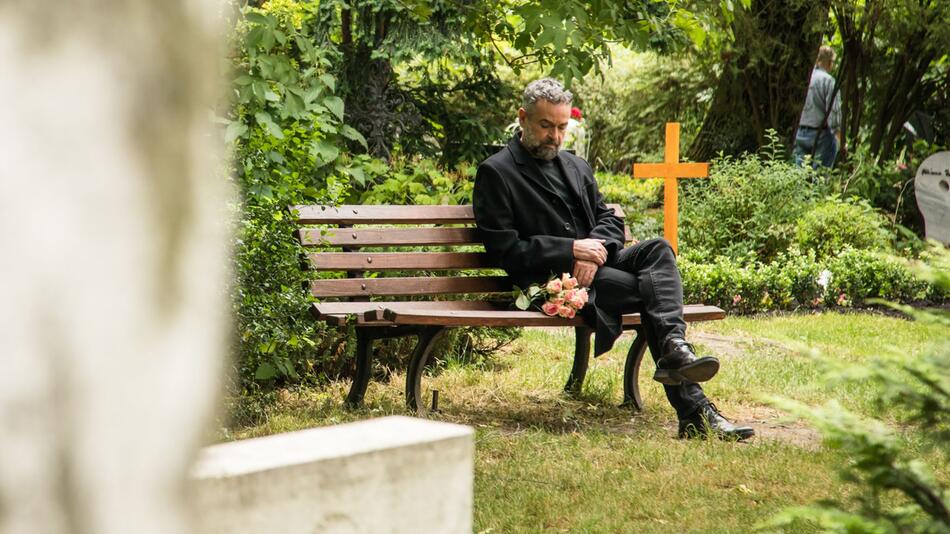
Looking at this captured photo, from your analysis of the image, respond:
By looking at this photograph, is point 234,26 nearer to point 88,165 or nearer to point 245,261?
point 245,261

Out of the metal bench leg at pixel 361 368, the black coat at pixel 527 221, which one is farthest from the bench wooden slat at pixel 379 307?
the black coat at pixel 527 221

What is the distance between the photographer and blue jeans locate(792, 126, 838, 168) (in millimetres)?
13953

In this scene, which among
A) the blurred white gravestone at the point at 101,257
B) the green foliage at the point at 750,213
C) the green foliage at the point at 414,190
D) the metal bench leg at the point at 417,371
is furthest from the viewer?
the green foliage at the point at 750,213

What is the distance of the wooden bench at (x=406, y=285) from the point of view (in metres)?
5.10

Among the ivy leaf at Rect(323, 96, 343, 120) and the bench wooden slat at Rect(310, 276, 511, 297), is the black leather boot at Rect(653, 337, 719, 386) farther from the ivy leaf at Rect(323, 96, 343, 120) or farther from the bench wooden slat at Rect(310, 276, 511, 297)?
the ivy leaf at Rect(323, 96, 343, 120)

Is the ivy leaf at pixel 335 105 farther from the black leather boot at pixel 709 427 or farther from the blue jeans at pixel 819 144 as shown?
the blue jeans at pixel 819 144

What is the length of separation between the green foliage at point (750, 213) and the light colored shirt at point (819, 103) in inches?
88.0

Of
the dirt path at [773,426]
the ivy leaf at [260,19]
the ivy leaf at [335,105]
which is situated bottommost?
the dirt path at [773,426]

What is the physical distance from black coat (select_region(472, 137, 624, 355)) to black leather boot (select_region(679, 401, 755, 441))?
55cm

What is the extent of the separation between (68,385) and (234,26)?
4155 millimetres

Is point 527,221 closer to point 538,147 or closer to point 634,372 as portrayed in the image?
point 538,147

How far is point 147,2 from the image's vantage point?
60 centimetres

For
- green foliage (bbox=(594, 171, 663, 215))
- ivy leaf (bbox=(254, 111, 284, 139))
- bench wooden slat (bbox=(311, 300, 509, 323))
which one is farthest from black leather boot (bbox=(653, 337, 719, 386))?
green foliage (bbox=(594, 171, 663, 215))

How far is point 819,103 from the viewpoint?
13.7 m
